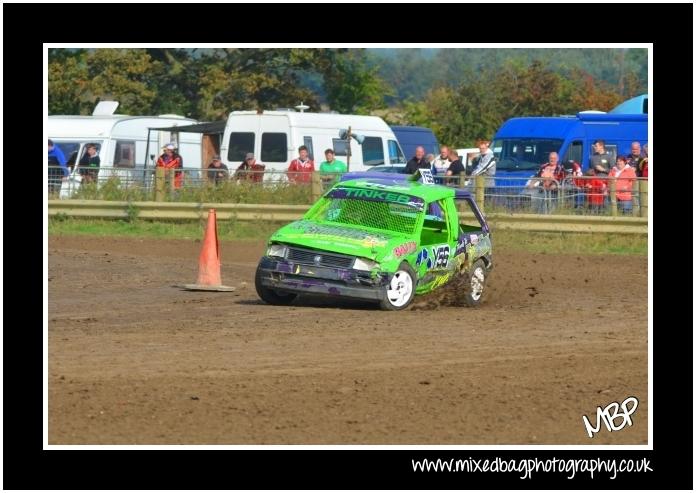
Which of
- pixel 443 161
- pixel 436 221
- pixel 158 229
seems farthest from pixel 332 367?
pixel 443 161

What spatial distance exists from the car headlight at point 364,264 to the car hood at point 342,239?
58 millimetres

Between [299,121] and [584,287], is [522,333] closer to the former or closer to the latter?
[584,287]

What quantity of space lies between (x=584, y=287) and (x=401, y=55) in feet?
495

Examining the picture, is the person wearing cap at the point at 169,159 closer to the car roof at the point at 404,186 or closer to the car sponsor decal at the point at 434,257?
the car roof at the point at 404,186

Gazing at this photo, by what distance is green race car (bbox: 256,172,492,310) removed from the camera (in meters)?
13.6

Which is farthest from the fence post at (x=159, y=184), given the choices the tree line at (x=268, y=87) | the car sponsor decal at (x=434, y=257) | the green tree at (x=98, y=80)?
the tree line at (x=268, y=87)

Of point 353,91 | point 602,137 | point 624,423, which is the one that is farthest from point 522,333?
point 353,91

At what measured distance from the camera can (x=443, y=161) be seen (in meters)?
25.7

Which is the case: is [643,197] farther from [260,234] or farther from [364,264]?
[364,264]

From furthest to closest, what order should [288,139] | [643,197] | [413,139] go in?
1. [413,139]
2. [288,139]
3. [643,197]

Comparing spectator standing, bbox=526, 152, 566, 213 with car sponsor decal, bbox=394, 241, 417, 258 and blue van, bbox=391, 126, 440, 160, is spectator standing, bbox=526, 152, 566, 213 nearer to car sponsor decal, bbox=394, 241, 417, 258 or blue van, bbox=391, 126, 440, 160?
car sponsor decal, bbox=394, 241, 417, 258

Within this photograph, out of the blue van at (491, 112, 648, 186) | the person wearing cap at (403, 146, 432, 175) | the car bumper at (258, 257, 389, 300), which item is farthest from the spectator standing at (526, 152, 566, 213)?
the car bumper at (258, 257, 389, 300)

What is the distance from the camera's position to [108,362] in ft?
33.4

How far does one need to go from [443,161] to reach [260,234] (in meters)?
4.34
